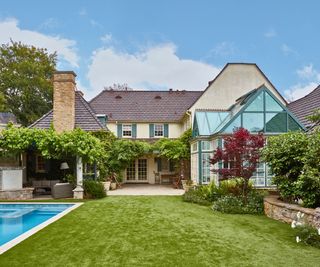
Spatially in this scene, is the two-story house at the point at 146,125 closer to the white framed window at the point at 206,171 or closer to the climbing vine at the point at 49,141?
the white framed window at the point at 206,171

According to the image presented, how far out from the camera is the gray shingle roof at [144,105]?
26.5 metres

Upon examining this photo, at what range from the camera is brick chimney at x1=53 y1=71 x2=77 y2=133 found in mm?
17109

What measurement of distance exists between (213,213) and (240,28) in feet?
43.1

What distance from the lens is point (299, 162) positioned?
33.6 ft

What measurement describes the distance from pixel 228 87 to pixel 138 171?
33.6ft

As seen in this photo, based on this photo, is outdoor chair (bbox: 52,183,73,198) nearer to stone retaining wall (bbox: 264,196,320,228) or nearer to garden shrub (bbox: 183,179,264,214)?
garden shrub (bbox: 183,179,264,214)

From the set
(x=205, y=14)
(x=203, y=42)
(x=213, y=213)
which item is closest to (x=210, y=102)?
(x=203, y=42)

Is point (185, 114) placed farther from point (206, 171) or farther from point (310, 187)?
point (310, 187)

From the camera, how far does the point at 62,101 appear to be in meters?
17.1

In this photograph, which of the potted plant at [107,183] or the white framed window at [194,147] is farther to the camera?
the potted plant at [107,183]

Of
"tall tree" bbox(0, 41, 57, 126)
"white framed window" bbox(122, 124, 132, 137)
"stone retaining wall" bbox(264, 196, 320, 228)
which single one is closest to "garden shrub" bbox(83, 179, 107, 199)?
"stone retaining wall" bbox(264, 196, 320, 228)

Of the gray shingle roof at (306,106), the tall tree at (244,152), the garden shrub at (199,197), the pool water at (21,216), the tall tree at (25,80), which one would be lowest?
the pool water at (21,216)

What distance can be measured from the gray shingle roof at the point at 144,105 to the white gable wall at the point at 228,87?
3856 mm

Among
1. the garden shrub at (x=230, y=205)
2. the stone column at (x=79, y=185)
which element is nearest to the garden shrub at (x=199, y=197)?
the garden shrub at (x=230, y=205)
